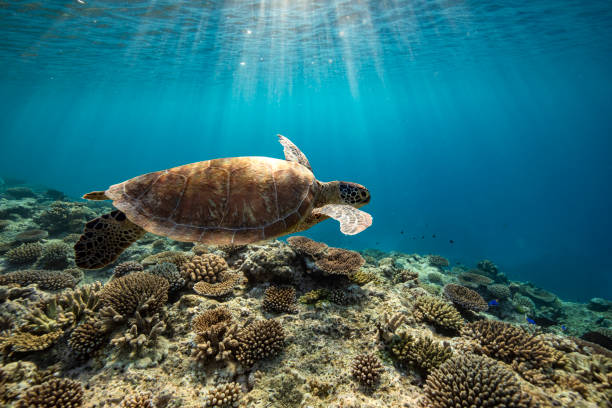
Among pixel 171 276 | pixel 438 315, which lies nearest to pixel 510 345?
pixel 438 315

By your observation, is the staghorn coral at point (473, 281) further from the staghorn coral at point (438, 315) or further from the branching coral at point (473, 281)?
the staghorn coral at point (438, 315)

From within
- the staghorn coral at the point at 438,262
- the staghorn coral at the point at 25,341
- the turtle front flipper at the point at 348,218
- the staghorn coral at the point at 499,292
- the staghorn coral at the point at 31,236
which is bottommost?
the staghorn coral at the point at 438,262

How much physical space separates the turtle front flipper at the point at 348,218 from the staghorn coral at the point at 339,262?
99cm

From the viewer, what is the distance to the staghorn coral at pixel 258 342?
2.70 m

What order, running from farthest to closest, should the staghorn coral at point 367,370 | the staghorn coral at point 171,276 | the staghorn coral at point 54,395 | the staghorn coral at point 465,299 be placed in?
1. the staghorn coral at point 465,299
2. the staghorn coral at point 171,276
3. the staghorn coral at point 367,370
4. the staghorn coral at point 54,395

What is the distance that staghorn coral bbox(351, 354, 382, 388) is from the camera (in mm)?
2541

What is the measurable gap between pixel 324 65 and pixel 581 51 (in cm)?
2571

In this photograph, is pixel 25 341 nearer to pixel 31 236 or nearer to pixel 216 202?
pixel 216 202

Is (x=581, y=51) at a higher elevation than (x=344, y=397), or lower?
higher

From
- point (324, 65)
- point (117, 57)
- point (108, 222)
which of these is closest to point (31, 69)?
point (117, 57)

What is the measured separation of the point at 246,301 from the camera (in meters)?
3.65

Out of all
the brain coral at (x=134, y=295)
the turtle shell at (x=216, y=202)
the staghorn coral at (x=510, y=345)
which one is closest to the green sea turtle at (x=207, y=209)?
the turtle shell at (x=216, y=202)

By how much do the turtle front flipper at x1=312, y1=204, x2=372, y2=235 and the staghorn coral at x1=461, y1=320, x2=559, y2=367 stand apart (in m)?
2.28

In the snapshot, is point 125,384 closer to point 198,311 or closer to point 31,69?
point 198,311
